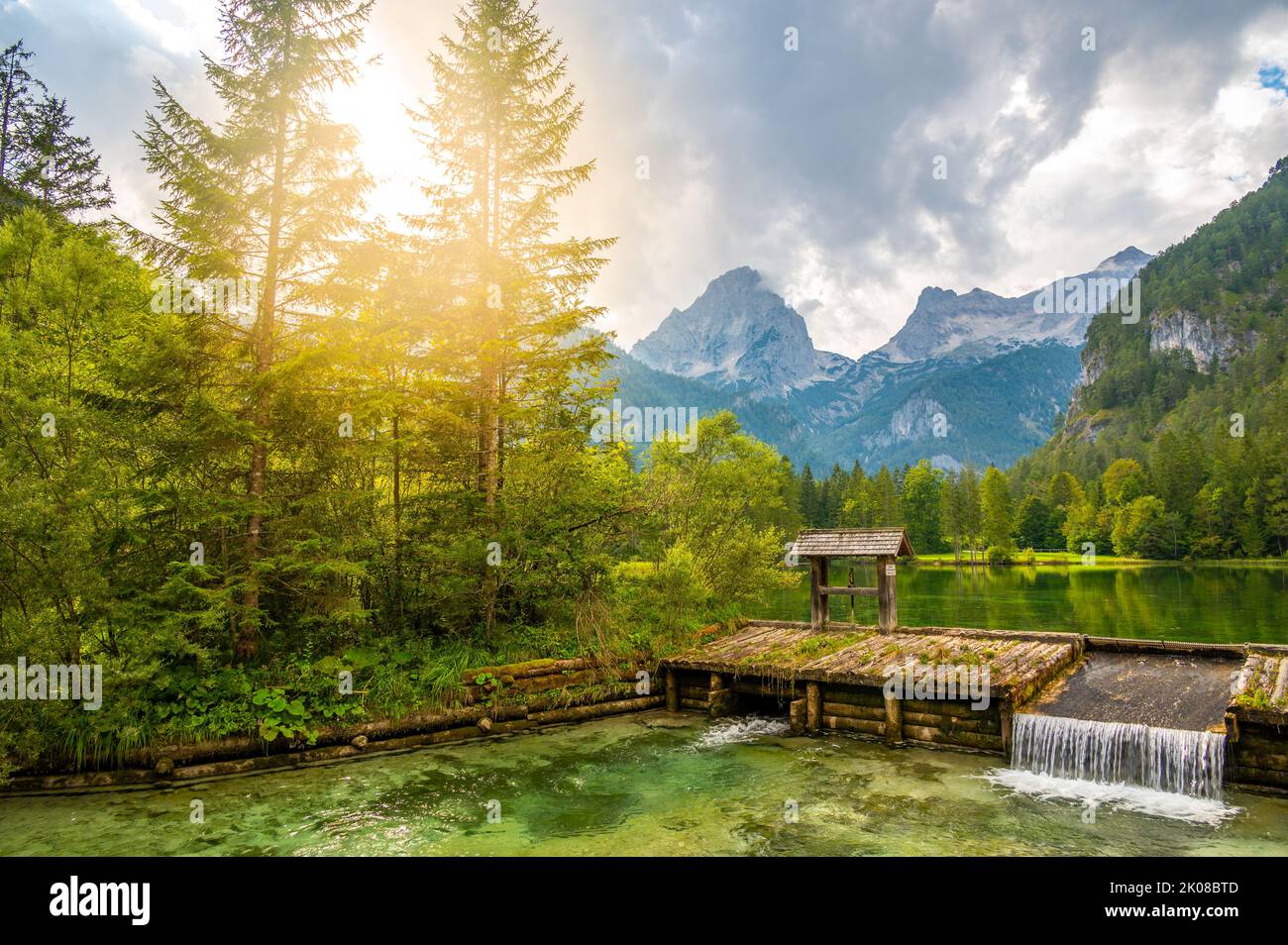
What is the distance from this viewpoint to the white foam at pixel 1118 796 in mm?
9797

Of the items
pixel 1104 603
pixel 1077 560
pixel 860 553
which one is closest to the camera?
pixel 860 553

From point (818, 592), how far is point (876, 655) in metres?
3.18

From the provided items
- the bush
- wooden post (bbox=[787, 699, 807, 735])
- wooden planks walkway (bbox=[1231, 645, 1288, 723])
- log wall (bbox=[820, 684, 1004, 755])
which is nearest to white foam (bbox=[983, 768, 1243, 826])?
log wall (bbox=[820, 684, 1004, 755])

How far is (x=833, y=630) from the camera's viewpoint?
1894 cm

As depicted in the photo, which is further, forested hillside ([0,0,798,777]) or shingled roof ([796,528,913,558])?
shingled roof ([796,528,913,558])

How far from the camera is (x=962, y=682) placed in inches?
522

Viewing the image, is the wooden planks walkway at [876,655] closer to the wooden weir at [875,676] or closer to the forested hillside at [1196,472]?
the wooden weir at [875,676]

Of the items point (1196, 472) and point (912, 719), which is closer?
point (912, 719)

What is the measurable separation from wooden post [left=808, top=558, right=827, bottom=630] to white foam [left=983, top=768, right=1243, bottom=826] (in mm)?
7137

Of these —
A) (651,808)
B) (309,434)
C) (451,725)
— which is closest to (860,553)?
(651,808)

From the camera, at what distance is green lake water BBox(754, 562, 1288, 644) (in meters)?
31.4

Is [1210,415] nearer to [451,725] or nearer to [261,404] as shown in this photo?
[451,725]

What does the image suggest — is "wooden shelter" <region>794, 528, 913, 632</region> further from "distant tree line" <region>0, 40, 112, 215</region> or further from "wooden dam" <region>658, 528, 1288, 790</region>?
"distant tree line" <region>0, 40, 112, 215</region>

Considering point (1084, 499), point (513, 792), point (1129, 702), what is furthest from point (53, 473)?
point (1084, 499)
